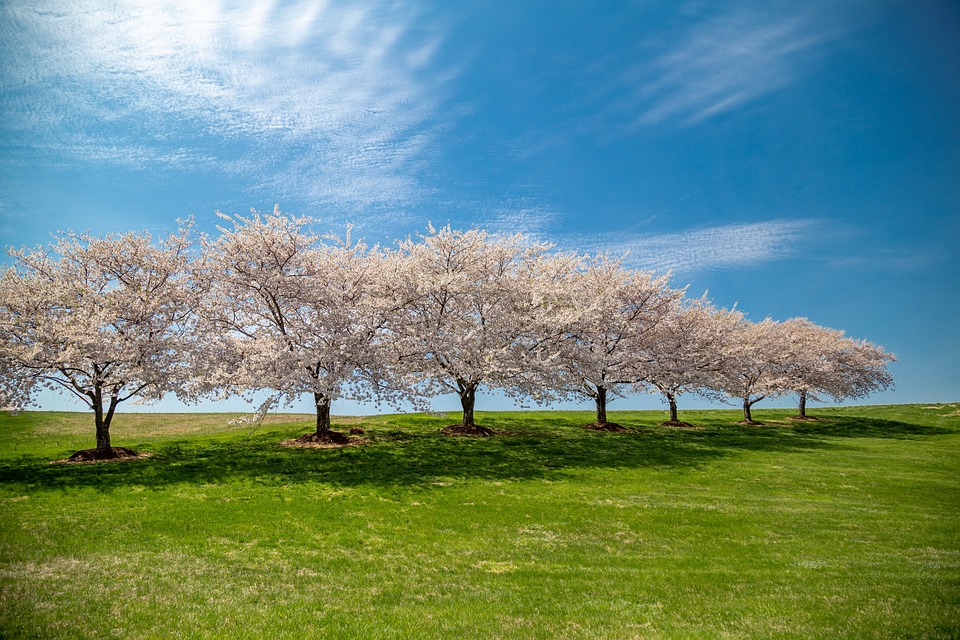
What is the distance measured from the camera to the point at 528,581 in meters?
12.9

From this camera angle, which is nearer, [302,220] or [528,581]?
[528,581]

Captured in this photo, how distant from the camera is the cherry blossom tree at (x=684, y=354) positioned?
4506 cm

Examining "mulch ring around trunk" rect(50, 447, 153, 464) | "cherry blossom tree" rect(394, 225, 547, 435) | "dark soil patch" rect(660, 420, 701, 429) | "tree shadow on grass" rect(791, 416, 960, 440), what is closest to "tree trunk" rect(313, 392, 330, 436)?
"cherry blossom tree" rect(394, 225, 547, 435)

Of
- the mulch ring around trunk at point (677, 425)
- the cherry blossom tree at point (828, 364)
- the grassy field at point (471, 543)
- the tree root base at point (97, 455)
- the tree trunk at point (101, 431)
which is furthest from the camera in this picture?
the cherry blossom tree at point (828, 364)

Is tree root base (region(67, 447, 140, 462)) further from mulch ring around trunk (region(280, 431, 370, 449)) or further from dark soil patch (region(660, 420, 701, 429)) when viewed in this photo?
dark soil patch (region(660, 420, 701, 429))

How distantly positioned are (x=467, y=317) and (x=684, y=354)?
69.3ft

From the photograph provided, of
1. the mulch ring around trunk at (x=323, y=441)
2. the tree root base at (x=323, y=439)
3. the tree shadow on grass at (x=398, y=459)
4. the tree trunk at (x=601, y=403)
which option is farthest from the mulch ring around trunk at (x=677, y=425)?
the tree root base at (x=323, y=439)

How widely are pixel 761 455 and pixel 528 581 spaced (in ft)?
91.4

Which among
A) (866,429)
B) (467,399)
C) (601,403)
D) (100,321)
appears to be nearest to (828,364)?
(866,429)

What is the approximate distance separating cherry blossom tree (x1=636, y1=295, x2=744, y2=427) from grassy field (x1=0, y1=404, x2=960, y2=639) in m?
12.2

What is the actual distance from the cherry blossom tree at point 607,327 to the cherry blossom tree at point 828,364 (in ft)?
69.5

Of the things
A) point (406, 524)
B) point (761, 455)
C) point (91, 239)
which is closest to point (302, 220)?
point (91, 239)

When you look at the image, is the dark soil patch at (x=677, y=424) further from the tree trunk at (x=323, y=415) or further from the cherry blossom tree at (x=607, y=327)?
the tree trunk at (x=323, y=415)

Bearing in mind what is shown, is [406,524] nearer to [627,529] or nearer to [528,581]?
[528,581]
